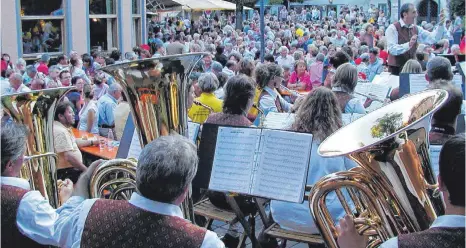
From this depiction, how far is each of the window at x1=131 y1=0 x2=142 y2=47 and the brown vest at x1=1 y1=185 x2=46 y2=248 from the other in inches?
470

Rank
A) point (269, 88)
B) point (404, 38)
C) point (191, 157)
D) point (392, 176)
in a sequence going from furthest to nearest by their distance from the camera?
point (404, 38), point (269, 88), point (392, 176), point (191, 157)

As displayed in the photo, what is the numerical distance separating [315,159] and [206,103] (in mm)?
2174

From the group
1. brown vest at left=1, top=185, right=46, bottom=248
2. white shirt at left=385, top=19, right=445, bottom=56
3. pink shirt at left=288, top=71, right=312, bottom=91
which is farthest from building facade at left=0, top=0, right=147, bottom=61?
brown vest at left=1, top=185, right=46, bottom=248

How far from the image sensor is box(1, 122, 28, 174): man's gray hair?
8.14ft

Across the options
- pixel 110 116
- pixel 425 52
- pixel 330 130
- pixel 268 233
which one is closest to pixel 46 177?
pixel 268 233

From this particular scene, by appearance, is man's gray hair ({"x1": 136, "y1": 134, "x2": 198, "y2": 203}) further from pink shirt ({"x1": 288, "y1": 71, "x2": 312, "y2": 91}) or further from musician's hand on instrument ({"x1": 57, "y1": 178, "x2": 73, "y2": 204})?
pink shirt ({"x1": 288, "y1": 71, "x2": 312, "y2": 91})

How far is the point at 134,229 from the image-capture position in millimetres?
2074

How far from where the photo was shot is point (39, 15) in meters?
11.9

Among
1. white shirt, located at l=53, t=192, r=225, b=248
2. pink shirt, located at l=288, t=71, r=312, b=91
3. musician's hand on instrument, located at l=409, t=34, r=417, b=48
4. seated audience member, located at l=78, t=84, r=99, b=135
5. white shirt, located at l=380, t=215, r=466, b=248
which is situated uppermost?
musician's hand on instrument, located at l=409, t=34, r=417, b=48

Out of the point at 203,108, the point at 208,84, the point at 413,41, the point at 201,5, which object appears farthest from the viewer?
the point at 201,5

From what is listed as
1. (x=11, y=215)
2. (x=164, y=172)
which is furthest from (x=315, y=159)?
(x=11, y=215)

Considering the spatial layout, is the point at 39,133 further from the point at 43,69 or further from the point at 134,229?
the point at 43,69

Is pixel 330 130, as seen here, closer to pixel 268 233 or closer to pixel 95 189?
pixel 268 233

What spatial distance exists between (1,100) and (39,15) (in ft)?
31.2
